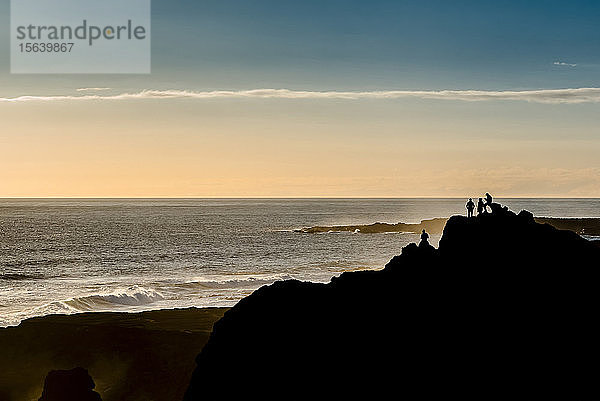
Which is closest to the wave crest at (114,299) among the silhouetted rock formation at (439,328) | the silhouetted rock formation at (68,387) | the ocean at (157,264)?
the ocean at (157,264)

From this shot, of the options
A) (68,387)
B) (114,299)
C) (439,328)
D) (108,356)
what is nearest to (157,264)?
(114,299)

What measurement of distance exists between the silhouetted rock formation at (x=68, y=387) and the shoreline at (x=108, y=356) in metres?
6.34

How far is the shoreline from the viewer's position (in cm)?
3700

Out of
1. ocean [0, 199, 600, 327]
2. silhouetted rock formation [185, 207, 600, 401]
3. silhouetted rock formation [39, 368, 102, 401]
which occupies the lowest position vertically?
ocean [0, 199, 600, 327]

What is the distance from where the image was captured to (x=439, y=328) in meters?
19.9

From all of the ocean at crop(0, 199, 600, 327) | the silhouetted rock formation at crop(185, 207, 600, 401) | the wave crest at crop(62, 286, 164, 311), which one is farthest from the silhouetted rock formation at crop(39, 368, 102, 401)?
the wave crest at crop(62, 286, 164, 311)

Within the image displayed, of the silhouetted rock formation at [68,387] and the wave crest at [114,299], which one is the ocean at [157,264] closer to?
the wave crest at [114,299]

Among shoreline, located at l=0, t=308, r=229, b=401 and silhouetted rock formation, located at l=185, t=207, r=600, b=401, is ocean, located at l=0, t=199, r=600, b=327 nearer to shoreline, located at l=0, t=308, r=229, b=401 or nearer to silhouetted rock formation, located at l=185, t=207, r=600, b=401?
shoreline, located at l=0, t=308, r=229, b=401

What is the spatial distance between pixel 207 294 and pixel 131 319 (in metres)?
19.5

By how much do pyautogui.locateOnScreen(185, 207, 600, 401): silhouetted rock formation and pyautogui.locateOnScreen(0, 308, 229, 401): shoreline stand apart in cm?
1741

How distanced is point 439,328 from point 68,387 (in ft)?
57.2

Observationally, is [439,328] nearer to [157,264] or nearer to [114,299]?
[114,299]

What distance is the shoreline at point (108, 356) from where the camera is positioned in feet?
121

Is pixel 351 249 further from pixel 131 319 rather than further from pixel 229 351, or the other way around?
pixel 229 351
